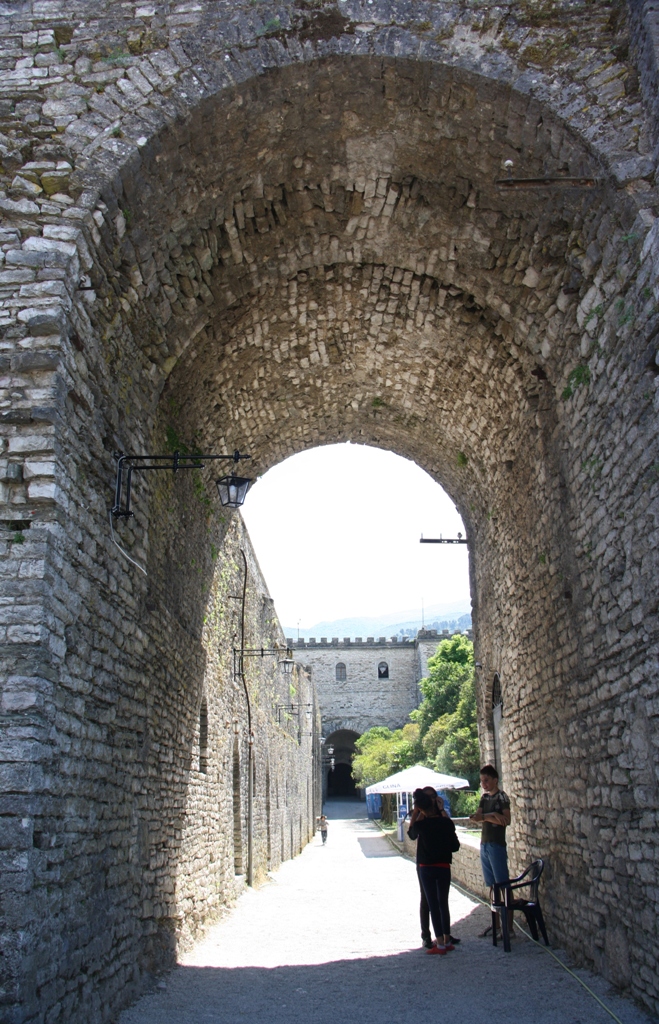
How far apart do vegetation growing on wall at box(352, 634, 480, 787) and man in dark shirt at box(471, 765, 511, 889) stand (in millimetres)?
18533

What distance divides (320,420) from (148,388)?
3.89 meters

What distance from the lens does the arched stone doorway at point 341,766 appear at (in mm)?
52094

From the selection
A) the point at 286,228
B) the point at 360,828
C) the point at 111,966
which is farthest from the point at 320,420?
the point at 360,828

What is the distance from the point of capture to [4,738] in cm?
401

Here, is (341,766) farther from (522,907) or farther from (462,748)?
(522,907)

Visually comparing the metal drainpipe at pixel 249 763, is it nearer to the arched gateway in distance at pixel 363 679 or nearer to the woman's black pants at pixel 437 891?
the woman's black pants at pixel 437 891

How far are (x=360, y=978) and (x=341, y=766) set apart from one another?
50.7 m

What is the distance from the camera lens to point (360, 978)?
6188 mm

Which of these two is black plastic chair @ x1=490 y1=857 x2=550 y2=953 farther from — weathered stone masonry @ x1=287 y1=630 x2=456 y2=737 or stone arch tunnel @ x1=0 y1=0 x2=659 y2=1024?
weathered stone masonry @ x1=287 y1=630 x2=456 y2=737

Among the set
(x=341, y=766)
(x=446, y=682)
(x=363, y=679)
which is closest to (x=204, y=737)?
(x=446, y=682)

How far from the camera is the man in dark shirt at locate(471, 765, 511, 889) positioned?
22.9 ft

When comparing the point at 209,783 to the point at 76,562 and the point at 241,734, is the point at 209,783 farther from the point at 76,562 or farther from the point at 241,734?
the point at 76,562

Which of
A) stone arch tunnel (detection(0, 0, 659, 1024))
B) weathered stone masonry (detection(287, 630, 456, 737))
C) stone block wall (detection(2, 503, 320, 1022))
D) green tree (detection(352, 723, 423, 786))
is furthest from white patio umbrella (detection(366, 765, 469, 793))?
weathered stone masonry (detection(287, 630, 456, 737))

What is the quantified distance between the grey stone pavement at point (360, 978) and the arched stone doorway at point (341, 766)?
136 feet
